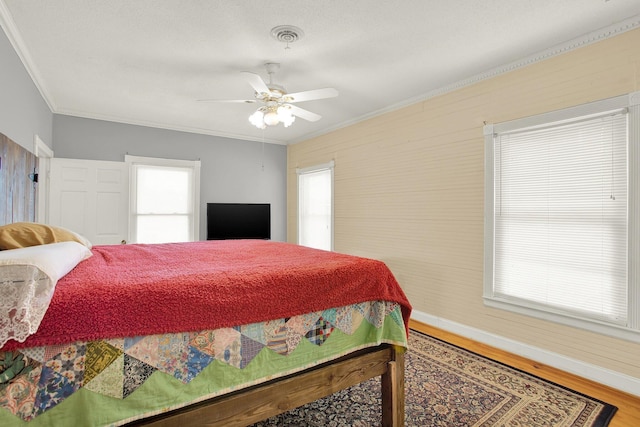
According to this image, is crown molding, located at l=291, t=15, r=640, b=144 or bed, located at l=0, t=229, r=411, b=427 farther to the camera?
crown molding, located at l=291, t=15, r=640, b=144

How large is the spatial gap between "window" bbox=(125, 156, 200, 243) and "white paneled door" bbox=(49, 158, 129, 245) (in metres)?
0.18

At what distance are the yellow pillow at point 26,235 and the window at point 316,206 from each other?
3867 millimetres

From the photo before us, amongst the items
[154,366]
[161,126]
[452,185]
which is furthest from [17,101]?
[452,185]

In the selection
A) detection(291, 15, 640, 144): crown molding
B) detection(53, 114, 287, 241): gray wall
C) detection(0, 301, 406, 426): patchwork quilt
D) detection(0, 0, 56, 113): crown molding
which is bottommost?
detection(0, 301, 406, 426): patchwork quilt

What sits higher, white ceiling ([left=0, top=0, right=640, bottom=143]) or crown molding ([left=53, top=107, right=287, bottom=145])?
white ceiling ([left=0, top=0, right=640, bottom=143])

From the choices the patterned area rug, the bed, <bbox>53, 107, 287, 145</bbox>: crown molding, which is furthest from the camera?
<bbox>53, 107, 287, 145</bbox>: crown molding

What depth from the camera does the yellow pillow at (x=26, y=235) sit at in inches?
57.8

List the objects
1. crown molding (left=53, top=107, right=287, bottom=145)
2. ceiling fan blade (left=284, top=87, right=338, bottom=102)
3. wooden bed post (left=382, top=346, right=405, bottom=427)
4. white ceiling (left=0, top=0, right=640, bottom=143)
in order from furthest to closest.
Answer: crown molding (left=53, top=107, right=287, bottom=145)
ceiling fan blade (left=284, top=87, right=338, bottom=102)
white ceiling (left=0, top=0, right=640, bottom=143)
wooden bed post (left=382, top=346, right=405, bottom=427)

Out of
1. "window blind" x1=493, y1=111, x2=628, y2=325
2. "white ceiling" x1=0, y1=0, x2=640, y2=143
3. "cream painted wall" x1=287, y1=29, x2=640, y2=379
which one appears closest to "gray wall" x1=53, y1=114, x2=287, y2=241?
"white ceiling" x1=0, y1=0, x2=640, y2=143

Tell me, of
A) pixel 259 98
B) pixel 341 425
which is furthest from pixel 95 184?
pixel 341 425

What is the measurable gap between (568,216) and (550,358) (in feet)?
3.96

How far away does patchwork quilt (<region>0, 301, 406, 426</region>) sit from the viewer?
1053mm

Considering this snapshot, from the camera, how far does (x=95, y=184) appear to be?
175 inches

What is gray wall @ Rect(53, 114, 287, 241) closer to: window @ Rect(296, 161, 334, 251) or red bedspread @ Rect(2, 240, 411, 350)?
window @ Rect(296, 161, 334, 251)
